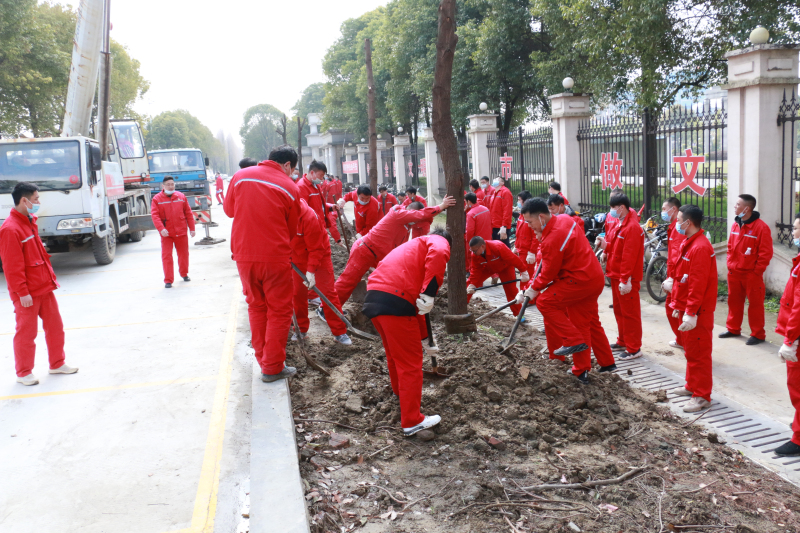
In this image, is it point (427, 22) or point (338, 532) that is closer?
point (338, 532)

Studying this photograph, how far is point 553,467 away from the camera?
3.72 meters

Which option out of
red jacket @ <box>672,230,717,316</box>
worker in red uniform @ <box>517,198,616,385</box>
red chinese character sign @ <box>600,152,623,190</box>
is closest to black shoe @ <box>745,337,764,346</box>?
red jacket @ <box>672,230,717,316</box>

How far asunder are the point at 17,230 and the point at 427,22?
62.8 feet

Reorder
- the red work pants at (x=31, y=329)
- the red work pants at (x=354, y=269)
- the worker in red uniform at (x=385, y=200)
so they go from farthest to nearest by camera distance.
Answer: the worker in red uniform at (x=385, y=200) → the red work pants at (x=354, y=269) → the red work pants at (x=31, y=329)

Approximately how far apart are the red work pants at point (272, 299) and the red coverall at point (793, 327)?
144 inches

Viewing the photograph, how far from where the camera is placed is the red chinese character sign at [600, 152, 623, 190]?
11.0 metres

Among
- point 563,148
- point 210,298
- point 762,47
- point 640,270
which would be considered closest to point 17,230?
point 210,298

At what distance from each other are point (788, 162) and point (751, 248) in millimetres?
2449

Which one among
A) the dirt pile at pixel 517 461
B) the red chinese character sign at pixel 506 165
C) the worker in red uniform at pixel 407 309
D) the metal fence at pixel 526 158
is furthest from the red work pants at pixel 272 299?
the red chinese character sign at pixel 506 165

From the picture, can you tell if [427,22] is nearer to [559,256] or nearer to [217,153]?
[559,256]


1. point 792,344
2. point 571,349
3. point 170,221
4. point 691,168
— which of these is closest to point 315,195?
point 170,221

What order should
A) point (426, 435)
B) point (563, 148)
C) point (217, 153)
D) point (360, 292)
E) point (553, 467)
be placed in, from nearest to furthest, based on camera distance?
point (553, 467) → point (426, 435) → point (360, 292) → point (563, 148) → point (217, 153)

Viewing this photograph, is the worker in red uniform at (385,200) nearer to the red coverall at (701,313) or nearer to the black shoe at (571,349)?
the black shoe at (571,349)

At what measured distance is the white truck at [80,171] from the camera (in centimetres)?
1109
